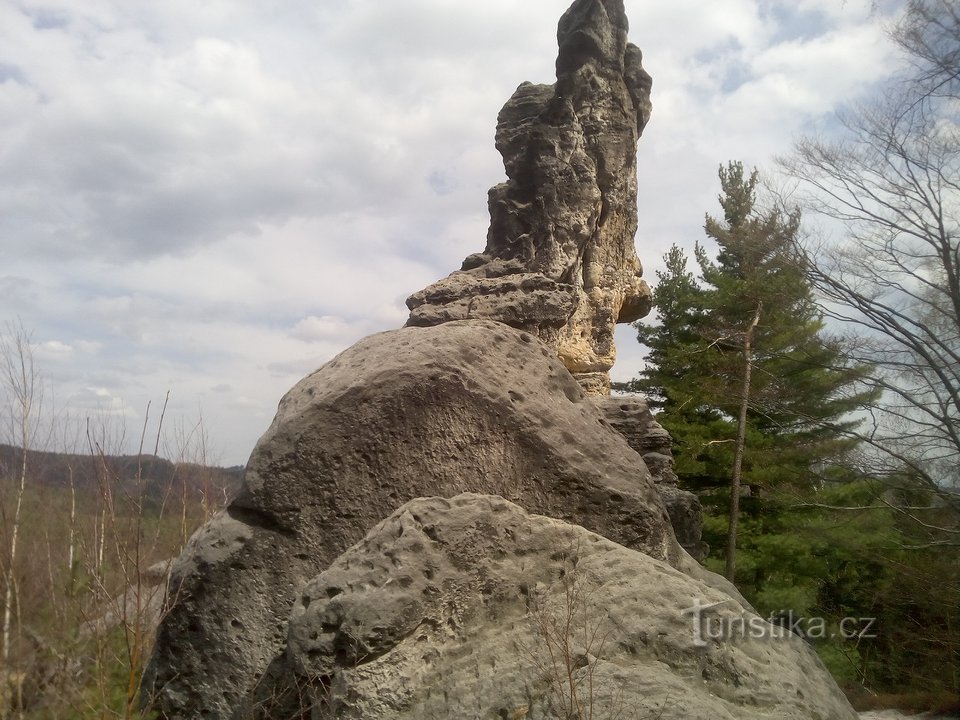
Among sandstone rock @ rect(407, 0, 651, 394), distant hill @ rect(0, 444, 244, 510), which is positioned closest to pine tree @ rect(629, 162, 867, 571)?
sandstone rock @ rect(407, 0, 651, 394)

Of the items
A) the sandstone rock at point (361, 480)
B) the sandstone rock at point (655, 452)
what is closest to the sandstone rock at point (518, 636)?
the sandstone rock at point (361, 480)

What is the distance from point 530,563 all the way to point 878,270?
6.65 metres

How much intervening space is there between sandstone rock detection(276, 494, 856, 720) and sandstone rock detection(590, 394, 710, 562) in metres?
3.28

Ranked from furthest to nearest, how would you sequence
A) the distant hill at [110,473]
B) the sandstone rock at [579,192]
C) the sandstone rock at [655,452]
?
the sandstone rock at [579,192]
the sandstone rock at [655,452]
the distant hill at [110,473]

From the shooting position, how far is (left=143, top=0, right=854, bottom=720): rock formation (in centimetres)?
280

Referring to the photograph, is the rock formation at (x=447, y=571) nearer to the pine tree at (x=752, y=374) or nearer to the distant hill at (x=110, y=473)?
the distant hill at (x=110, y=473)

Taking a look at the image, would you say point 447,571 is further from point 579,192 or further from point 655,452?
point 579,192

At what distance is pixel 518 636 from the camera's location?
2.96m

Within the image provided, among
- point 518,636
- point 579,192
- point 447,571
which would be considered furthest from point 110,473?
point 579,192

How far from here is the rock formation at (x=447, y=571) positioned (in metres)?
2.80

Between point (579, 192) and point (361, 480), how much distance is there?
467 cm

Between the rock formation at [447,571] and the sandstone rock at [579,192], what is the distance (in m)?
2.51

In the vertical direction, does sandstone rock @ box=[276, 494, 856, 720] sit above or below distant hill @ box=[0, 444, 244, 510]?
below

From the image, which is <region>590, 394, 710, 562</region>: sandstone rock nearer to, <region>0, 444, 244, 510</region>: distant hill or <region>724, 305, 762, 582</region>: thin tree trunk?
<region>0, 444, 244, 510</region>: distant hill
